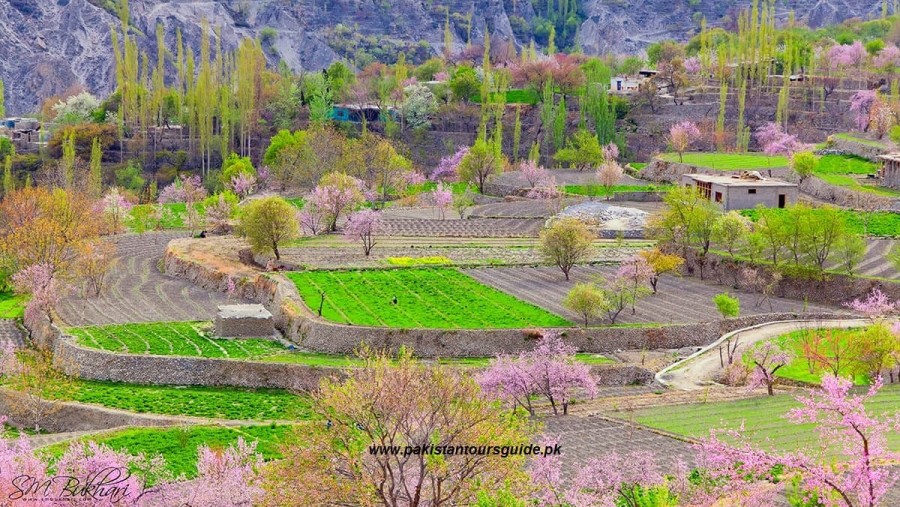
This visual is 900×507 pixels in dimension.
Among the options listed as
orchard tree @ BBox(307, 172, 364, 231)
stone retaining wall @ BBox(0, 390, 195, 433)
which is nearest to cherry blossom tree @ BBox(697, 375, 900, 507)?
stone retaining wall @ BBox(0, 390, 195, 433)

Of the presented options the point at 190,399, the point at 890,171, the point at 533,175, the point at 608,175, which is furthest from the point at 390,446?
the point at 533,175

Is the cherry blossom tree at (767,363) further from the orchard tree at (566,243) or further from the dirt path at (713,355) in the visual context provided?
the orchard tree at (566,243)

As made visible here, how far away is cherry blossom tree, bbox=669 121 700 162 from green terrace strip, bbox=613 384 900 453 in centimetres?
5192

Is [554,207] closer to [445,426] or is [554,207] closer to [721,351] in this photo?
[721,351]

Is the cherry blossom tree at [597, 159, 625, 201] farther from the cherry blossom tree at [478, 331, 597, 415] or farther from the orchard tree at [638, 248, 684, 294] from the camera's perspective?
the cherry blossom tree at [478, 331, 597, 415]

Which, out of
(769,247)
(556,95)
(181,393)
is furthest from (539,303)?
(556,95)

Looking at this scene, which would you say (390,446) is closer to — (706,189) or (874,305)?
(874,305)

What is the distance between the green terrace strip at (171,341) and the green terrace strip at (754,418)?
15650 millimetres

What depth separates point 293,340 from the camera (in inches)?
2078

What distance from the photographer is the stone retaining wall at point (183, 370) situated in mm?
48281

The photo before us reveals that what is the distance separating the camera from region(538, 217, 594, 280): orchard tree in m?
60.2

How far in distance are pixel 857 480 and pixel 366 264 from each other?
37895 millimetres

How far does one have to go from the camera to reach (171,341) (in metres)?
51.9

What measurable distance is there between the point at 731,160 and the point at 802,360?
45.5 meters
